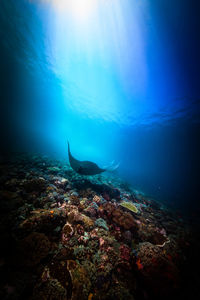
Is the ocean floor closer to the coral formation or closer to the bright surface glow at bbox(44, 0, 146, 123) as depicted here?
the coral formation

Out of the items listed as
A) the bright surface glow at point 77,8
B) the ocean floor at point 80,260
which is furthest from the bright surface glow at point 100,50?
the ocean floor at point 80,260

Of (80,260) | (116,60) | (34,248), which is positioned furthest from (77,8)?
(80,260)

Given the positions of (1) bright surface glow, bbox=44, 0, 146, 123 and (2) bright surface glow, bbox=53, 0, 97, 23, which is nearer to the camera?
(2) bright surface glow, bbox=53, 0, 97, 23

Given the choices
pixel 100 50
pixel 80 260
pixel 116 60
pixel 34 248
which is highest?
pixel 100 50

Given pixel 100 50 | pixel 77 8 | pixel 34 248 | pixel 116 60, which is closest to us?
pixel 34 248

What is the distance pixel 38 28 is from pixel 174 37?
1326 cm

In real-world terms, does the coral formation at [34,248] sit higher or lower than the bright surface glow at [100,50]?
lower

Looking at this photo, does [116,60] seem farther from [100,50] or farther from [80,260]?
[80,260]

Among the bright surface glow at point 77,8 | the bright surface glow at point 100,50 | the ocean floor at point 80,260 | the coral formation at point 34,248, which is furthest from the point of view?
the bright surface glow at point 100,50

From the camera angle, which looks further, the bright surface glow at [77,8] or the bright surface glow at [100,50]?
the bright surface glow at [100,50]

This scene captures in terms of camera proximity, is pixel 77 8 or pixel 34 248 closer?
pixel 34 248

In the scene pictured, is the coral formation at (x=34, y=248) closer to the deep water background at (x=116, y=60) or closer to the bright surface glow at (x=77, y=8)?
the deep water background at (x=116, y=60)

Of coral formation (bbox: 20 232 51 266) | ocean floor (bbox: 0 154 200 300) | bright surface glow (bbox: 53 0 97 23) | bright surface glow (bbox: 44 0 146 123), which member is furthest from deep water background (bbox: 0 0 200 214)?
coral formation (bbox: 20 232 51 266)

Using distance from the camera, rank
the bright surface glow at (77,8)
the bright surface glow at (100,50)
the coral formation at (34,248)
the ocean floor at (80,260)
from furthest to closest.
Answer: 1. the bright surface glow at (100,50)
2. the bright surface glow at (77,8)
3. the coral formation at (34,248)
4. the ocean floor at (80,260)
